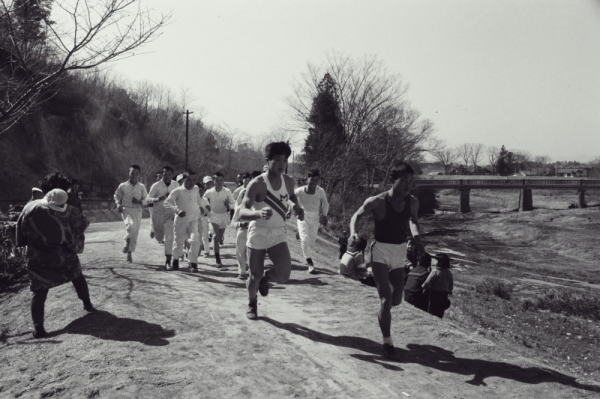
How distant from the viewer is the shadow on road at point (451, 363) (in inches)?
191

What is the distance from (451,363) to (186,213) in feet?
19.4

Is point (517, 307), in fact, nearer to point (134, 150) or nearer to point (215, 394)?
point (215, 394)

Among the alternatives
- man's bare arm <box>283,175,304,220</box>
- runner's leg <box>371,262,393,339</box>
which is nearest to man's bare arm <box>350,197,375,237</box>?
runner's leg <box>371,262,393,339</box>

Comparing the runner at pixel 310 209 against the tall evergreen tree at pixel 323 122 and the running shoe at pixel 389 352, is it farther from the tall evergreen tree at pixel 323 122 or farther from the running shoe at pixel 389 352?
the tall evergreen tree at pixel 323 122

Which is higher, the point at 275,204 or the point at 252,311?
the point at 275,204

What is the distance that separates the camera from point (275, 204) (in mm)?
5980

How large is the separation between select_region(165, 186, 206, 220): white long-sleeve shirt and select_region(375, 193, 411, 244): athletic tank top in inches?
204

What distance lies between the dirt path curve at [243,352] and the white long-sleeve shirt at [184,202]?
1828 mm

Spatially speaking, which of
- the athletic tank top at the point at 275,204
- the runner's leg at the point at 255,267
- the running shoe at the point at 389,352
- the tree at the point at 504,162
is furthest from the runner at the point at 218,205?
the tree at the point at 504,162

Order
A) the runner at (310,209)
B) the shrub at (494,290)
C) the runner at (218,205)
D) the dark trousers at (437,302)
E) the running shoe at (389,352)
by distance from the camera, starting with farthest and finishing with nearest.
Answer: the shrub at (494,290) < the runner at (218,205) < the runner at (310,209) < the dark trousers at (437,302) < the running shoe at (389,352)

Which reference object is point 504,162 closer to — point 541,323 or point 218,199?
point 541,323

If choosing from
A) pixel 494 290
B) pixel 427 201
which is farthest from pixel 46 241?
pixel 427 201

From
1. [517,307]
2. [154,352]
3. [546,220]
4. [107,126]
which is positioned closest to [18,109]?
[154,352]

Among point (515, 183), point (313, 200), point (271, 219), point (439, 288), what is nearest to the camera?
point (271, 219)
